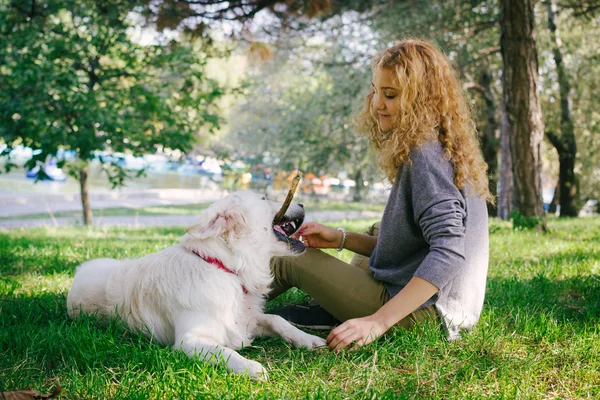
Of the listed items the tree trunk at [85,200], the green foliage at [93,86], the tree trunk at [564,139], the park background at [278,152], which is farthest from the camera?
the tree trunk at [564,139]

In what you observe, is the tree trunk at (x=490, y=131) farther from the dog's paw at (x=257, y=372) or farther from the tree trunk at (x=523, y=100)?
the dog's paw at (x=257, y=372)

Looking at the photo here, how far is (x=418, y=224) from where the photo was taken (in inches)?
116

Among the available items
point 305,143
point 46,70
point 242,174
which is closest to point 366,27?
point 305,143

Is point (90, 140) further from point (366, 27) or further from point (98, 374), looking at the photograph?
point (366, 27)

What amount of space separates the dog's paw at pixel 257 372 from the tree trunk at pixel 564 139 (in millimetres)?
13601

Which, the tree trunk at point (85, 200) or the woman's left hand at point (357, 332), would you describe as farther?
the tree trunk at point (85, 200)

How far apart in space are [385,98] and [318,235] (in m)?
1.02

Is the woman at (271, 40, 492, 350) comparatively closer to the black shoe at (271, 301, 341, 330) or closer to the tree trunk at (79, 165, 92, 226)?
the black shoe at (271, 301, 341, 330)

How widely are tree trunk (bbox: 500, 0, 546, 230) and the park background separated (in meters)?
0.02

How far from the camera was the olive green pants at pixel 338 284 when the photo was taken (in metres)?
3.14

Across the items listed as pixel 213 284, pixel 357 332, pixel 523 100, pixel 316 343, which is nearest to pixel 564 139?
pixel 523 100

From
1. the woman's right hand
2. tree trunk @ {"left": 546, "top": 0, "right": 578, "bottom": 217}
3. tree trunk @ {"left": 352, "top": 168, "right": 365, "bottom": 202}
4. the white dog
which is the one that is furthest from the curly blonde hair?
tree trunk @ {"left": 352, "top": 168, "right": 365, "bottom": 202}

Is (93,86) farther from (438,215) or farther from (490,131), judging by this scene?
(490,131)

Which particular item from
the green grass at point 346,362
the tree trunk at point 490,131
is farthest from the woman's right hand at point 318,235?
the tree trunk at point 490,131
